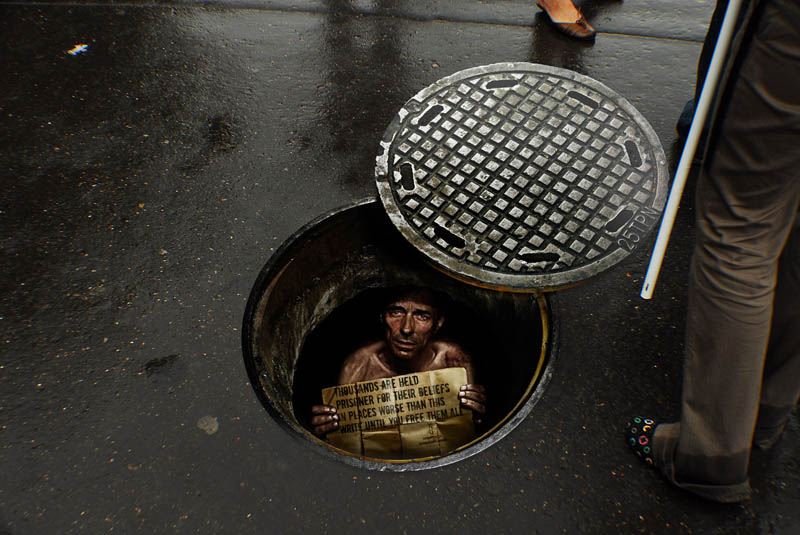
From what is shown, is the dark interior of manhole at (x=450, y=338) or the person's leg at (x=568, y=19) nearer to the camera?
the dark interior of manhole at (x=450, y=338)

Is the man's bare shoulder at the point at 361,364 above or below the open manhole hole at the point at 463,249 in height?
below

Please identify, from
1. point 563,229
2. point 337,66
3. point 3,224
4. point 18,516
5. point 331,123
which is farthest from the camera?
point 337,66

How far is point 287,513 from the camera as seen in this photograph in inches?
74.2

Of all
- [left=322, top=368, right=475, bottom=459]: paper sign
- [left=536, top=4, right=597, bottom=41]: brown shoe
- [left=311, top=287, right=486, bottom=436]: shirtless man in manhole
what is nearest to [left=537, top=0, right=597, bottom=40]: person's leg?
[left=536, top=4, right=597, bottom=41]: brown shoe

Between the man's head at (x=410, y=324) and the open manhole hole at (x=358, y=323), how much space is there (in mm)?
309

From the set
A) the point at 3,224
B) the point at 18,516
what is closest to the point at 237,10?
the point at 3,224

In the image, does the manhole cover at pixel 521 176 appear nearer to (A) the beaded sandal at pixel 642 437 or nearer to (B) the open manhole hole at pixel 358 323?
(B) the open manhole hole at pixel 358 323

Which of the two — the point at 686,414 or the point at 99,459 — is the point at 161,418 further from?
the point at 686,414

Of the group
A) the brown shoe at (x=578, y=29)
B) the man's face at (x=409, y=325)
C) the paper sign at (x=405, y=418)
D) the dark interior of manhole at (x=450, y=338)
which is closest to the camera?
the paper sign at (x=405, y=418)

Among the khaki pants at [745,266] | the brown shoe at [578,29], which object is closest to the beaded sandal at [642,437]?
the khaki pants at [745,266]

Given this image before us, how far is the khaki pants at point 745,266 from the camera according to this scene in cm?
132

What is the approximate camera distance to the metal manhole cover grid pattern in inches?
87.8

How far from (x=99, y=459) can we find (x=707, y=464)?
2.10 m

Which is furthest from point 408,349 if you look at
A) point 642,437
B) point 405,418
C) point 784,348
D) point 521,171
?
point 784,348
